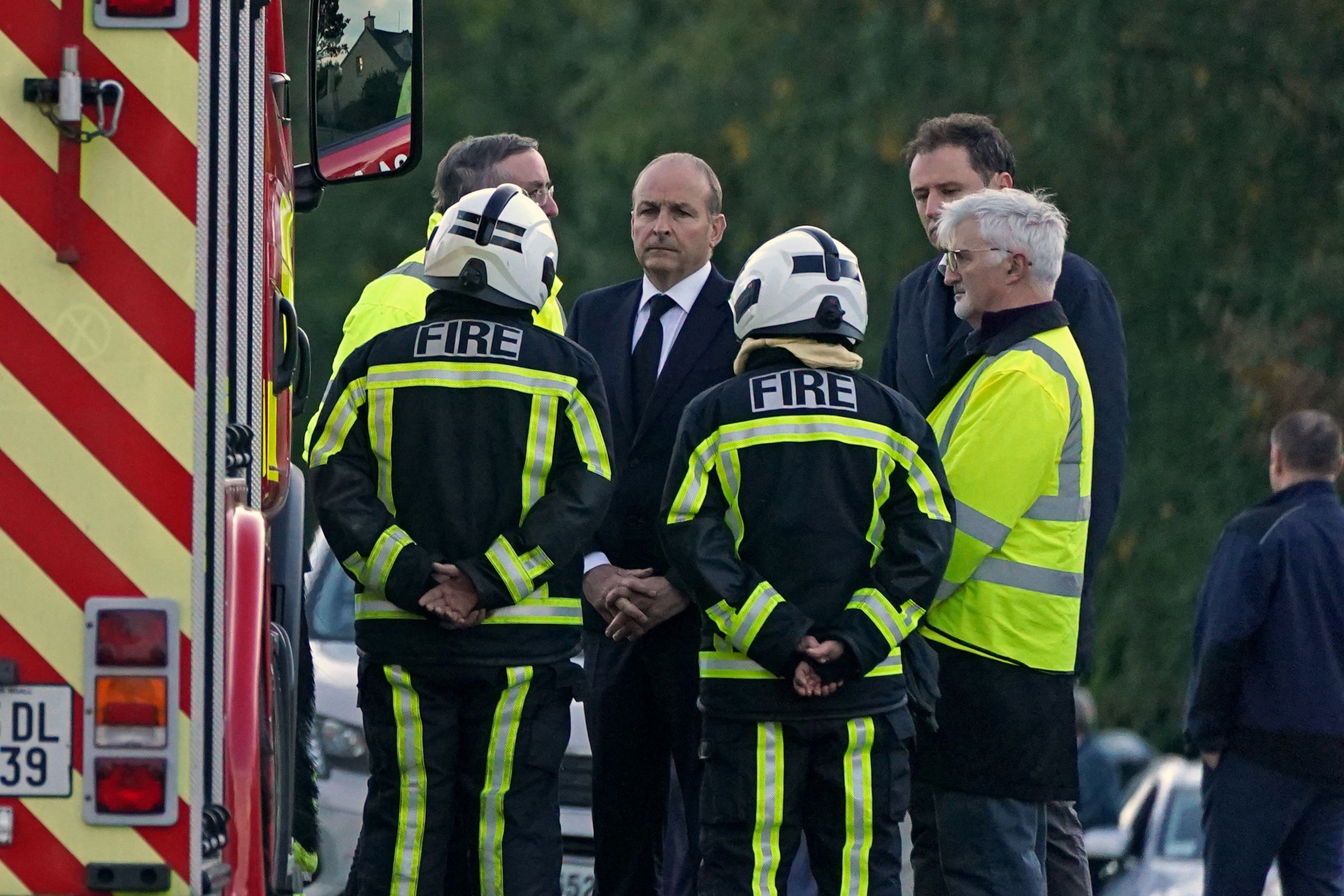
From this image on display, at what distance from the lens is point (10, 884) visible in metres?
3.33

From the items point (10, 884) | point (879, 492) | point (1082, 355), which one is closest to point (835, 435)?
point (879, 492)

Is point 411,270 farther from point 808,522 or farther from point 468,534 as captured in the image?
point 808,522

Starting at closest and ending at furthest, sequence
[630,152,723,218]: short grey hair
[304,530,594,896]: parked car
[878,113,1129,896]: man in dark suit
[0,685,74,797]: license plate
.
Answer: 1. [0,685,74,797]: license plate
2. [878,113,1129,896]: man in dark suit
3. [630,152,723,218]: short grey hair
4. [304,530,594,896]: parked car

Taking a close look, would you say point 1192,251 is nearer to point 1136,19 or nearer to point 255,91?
point 1136,19

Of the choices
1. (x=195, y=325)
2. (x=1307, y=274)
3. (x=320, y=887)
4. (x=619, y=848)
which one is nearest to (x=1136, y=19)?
(x=1307, y=274)

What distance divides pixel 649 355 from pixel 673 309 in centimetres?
14

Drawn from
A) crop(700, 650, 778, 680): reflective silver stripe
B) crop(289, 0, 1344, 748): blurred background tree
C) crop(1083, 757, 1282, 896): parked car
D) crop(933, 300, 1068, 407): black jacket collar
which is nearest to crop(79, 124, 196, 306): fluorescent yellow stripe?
crop(700, 650, 778, 680): reflective silver stripe

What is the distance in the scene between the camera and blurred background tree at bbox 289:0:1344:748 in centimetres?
1340

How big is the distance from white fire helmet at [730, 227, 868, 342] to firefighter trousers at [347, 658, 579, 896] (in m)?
0.91

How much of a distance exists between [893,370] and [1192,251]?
8.56m

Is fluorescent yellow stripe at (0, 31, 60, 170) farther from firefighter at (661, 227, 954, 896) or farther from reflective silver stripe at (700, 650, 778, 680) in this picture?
reflective silver stripe at (700, 650, 778, 680)

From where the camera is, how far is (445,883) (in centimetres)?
511

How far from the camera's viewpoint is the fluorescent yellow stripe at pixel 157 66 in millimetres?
3346

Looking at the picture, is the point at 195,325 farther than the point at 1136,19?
No
